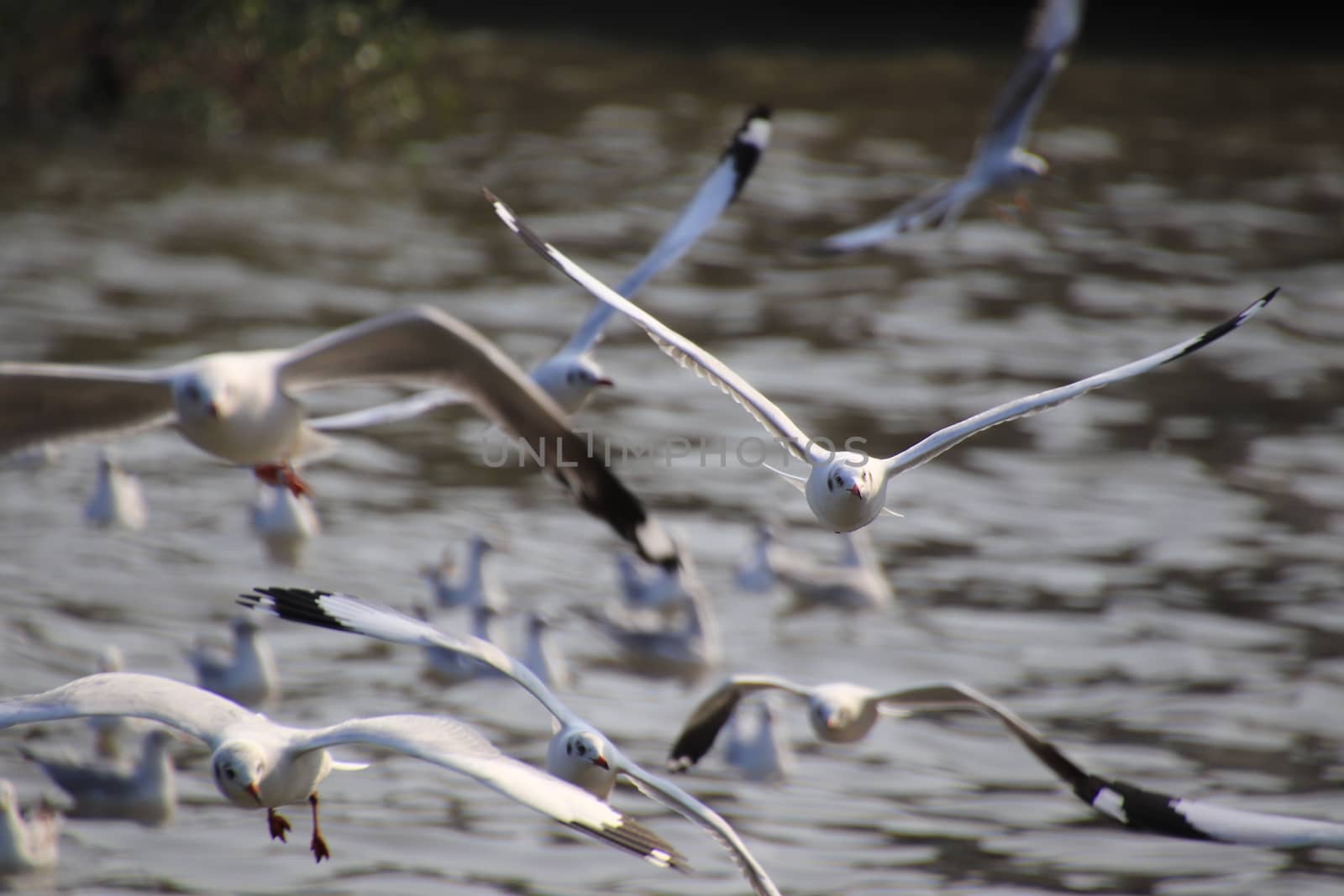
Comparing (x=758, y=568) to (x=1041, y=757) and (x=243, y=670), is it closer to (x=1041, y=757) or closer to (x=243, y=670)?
(x=243, y=670)

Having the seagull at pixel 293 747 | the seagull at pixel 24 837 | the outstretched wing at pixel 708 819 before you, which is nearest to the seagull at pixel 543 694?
the outstretched wing at pixel 708 819

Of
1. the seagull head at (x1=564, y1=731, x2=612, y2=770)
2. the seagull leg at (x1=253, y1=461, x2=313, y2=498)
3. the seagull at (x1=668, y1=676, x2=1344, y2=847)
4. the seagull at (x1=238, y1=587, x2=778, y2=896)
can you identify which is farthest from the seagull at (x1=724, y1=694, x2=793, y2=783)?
the seagull head at (x1=564, y1=731, x2=612, y2=770)

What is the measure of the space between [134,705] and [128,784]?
2.74 m

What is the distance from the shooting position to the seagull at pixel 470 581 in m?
11.0

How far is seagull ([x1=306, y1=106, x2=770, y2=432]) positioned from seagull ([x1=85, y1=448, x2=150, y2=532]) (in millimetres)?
4311

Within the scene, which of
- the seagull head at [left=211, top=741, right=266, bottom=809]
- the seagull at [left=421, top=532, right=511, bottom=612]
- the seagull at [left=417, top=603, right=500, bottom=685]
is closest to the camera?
the seagull head at [left=211, top=741, right=266, bottom=809]

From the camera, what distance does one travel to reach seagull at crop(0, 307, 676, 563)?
6.84m

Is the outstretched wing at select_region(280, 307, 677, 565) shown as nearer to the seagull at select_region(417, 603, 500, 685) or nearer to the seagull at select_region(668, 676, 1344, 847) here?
the seagull at select_region(668, 676, 1344, 847)

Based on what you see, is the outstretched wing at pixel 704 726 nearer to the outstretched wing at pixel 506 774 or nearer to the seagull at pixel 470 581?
the outstretched wing at pixel 506 774

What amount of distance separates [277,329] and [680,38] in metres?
22.3

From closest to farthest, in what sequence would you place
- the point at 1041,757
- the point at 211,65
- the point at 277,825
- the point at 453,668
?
1. the point at 277,825
2. the point at 1041,757
3. the point at 453,668
4. the point at 211,65

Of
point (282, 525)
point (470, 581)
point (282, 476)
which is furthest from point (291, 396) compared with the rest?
point (282, 525)

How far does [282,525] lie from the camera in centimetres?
1198

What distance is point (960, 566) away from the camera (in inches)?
491
